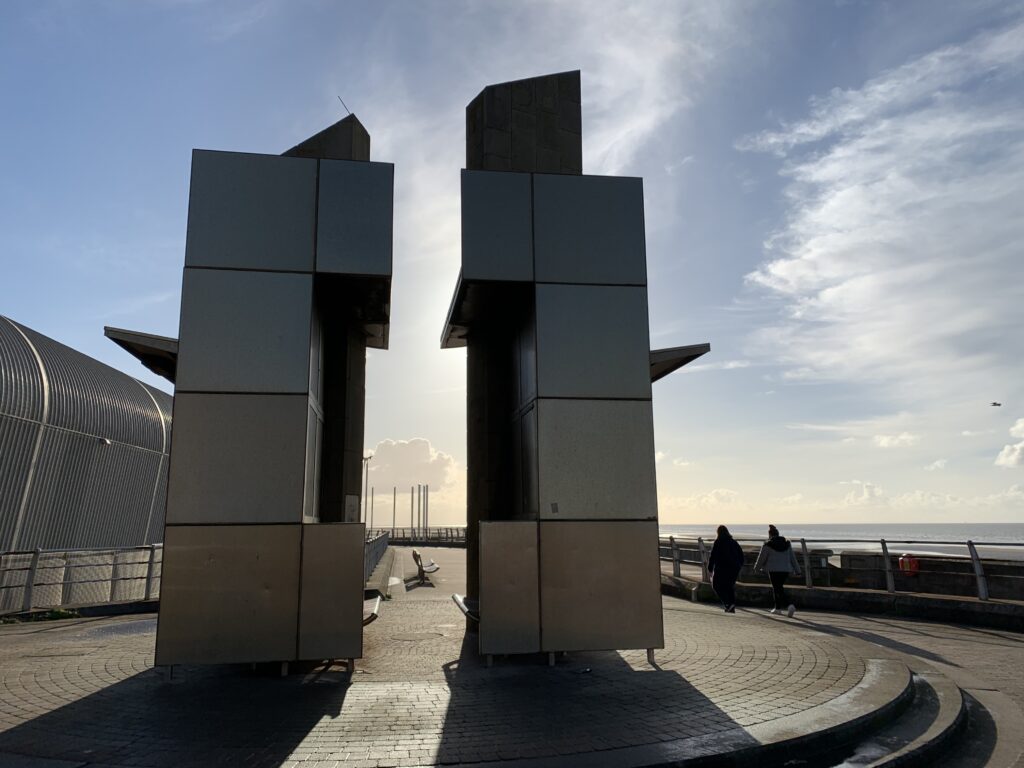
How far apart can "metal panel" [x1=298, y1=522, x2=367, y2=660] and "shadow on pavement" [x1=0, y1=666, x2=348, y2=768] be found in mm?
369

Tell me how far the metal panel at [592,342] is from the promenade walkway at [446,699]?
3360mm

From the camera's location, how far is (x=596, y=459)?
875 centimetres

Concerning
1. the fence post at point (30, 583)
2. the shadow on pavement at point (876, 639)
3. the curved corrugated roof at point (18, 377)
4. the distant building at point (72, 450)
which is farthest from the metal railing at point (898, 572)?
the distant building at point (72, 450)

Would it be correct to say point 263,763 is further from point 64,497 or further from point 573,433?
point 64,497

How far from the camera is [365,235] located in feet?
28.4

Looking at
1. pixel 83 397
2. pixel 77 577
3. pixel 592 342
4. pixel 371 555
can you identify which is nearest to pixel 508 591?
pixel 592 342

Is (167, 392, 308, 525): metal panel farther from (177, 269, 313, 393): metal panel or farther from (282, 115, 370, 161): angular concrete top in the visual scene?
(282, 115, 370, 161): angular concrete top

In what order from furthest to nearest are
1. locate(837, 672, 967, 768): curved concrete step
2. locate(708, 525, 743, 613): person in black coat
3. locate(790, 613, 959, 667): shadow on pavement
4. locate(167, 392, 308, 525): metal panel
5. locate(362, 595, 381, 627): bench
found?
locate(708, 525, 743, 613): person in black coat, locate(790, 613, 959, 667): shadow on pavement, locate(362, 595, 381, 627): bench, locate(167, 392, 308, 525): metal panel, locate(837, 672, 967, 768): curved concrete step

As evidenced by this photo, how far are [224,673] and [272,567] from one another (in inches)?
60.7

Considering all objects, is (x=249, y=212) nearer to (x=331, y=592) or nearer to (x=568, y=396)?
(x=568, y=396)

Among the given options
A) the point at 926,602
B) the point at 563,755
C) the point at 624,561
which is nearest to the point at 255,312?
the point at 624,561

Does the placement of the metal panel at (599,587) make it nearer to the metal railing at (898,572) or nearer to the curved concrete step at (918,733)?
the curved concrete step at (918,733)

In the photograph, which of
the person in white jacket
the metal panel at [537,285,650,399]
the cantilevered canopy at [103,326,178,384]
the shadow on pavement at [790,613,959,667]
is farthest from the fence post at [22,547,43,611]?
the shadow on pavement at [790,613,959,667]

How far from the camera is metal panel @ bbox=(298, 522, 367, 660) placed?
776 centimetres
